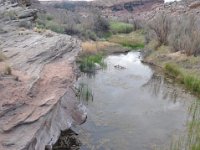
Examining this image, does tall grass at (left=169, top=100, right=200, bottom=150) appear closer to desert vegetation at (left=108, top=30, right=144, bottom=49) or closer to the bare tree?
the bare tree

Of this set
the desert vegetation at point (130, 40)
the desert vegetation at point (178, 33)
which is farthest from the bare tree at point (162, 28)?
the desert vegetation at point (130, 40)

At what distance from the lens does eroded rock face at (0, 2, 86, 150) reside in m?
8.38

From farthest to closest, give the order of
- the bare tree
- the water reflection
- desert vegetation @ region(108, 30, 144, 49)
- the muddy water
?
desert vegetation @ region(108, 30, 144, 49)
the bare tree
the water reflection
the muddy water

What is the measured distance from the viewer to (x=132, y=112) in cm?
1390

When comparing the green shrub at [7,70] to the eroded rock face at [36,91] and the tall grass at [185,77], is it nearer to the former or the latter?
the eroded rock face at [36,91]

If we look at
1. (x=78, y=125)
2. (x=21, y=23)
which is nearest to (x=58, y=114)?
(x=78, y=125)

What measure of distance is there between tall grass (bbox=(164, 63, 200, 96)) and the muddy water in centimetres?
52

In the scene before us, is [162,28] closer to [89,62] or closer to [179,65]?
[179,65]

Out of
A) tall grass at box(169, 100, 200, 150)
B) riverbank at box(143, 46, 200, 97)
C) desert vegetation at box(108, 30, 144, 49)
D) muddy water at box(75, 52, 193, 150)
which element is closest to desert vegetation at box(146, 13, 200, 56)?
riverbank at box(143, 46, 200, 97)

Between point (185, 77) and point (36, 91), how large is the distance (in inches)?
387

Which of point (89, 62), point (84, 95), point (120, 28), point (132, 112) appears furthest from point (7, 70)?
point (120, 28)

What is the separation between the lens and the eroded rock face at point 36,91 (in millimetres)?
8384

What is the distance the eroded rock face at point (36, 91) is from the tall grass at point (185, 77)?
5.39m

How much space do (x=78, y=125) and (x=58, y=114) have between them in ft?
3.89
